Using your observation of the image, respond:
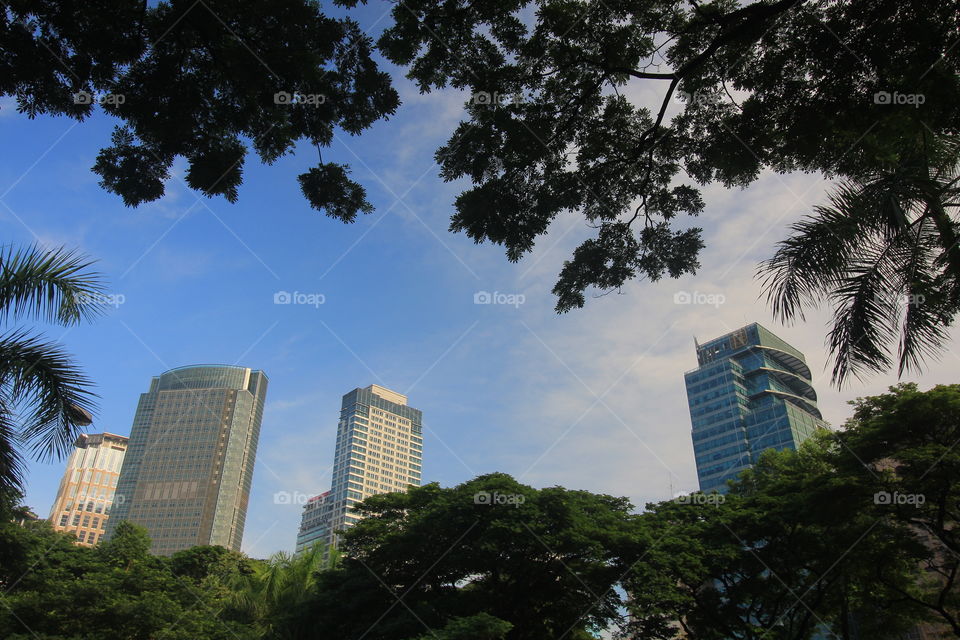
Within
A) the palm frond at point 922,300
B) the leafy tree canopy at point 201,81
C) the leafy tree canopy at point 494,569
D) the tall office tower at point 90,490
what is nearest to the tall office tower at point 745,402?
the leafy tree canopy at point 494,569

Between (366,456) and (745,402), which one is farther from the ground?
(366,456)

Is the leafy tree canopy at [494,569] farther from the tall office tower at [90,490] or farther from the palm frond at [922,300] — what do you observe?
the tall office tower at [90,490]

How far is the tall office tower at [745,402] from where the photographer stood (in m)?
88.8

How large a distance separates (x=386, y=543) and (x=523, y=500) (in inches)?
181

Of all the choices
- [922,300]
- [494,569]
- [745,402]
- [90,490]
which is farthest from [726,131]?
[90,490]

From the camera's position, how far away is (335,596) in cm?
1811

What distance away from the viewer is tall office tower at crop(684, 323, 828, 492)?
88812 millimetres

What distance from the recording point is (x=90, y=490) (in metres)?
127

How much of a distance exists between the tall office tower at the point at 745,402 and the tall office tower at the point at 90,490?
11560cm

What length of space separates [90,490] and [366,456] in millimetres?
58077

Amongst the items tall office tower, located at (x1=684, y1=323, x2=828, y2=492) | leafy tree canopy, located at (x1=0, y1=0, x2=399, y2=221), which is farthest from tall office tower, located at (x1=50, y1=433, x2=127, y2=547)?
leafy tree canopy, located at (x1=0, y1=0, x2=399, y2=221)

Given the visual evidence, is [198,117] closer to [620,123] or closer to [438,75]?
[438,75]

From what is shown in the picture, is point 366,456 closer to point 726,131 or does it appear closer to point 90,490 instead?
point 90,490

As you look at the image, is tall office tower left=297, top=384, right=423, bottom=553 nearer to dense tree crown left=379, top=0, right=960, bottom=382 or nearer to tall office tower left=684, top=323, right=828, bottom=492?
tall office tower left=684, top=323, right=828, bottom=492
